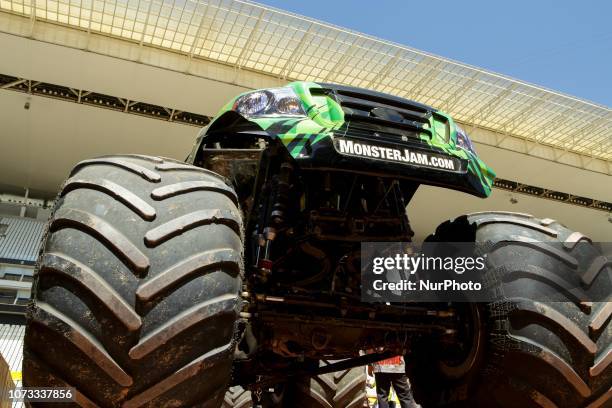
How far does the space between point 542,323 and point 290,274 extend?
1.41 metres

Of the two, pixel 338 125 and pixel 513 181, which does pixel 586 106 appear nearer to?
pixel 513 181

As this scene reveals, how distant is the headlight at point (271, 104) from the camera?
9.55 feet

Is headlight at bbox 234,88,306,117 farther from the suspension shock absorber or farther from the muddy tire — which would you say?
the muddy tire

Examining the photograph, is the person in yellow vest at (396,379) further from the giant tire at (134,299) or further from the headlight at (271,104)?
the giant tire at (134,299)

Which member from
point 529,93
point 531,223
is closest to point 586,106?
point 529,93

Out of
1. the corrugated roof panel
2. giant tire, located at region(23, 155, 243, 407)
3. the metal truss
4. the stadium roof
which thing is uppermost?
the stadium roof

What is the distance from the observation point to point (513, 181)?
22.8 meters

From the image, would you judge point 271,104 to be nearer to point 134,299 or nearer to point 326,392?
point 134,299

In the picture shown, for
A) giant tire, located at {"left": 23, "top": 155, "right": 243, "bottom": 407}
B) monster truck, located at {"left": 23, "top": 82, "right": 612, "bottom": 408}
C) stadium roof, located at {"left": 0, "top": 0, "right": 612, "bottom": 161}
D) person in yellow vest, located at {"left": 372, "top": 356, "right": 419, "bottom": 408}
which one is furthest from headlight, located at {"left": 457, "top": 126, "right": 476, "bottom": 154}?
stadium roof, located at {"left": 0, "top": 0, "right": 612, "bottom": 161}

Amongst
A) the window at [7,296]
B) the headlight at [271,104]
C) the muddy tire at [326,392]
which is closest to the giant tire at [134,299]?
the headlight at [271,104]

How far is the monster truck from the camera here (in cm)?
204

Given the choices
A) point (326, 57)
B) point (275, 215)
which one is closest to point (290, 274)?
point (275, 215)

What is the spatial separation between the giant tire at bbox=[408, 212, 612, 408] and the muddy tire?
1.93 meters

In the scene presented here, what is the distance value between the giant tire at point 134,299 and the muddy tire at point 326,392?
8.82 feet
